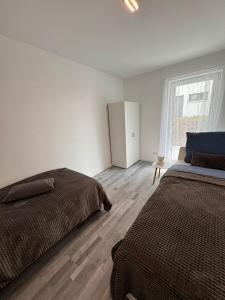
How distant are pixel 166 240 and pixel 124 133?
253 centimetres

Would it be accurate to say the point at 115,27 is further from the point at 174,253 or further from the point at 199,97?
the point at 174,253

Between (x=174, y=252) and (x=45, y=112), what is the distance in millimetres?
2329

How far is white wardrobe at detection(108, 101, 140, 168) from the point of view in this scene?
3.13 metres

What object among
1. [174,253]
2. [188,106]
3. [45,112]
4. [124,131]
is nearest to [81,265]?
[174,253]

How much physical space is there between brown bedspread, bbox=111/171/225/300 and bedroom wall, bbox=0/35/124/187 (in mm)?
1797

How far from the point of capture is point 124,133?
10.5 ft

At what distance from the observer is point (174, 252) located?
31.1 inches

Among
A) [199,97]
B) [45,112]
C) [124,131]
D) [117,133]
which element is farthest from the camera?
[117,133]

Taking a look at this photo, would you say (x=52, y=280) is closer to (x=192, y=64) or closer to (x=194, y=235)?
(x=194, y=235)

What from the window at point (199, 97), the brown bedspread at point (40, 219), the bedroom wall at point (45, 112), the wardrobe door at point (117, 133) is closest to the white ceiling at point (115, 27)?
the bedroom wall at point (45, 112)

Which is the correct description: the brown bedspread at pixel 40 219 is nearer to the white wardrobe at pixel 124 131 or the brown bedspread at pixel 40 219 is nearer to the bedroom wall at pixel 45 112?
the bedroom wall at pixel 45 112

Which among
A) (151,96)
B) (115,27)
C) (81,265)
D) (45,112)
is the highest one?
(115,27)

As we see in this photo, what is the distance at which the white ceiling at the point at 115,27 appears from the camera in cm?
131

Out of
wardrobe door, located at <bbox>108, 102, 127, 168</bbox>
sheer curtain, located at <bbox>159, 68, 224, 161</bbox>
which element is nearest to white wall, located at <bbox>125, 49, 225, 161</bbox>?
sheer curtain, located at <bbox>159, 68, 224, 161</bbox>
